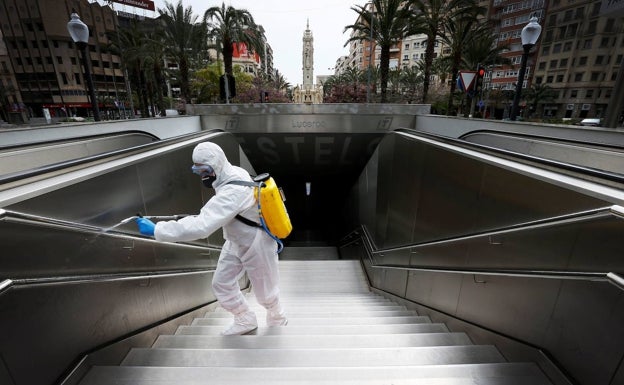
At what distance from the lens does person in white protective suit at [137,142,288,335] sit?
2518 millimetres

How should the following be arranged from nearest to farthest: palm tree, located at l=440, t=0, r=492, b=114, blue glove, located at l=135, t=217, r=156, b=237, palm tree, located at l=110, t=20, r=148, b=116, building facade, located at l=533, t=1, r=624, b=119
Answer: blue glove, located at l=135, t=217, r=156, b=237, palm tree, located at l=440, t=0, r=492, b=114, palm tree, located at l=110, t=20, r=148, b=116, building facade, located at l=533, t=1, r=624, b=119

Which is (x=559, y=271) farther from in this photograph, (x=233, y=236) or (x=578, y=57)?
(x=578, y=57)

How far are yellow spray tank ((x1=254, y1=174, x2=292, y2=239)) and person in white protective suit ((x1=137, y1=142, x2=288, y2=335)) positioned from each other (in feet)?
0.36

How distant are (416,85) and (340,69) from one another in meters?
78.1

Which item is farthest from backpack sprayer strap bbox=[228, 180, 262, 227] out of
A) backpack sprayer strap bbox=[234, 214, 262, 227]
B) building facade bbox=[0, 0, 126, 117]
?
building facade bbox=[0, 0, 126, 117]

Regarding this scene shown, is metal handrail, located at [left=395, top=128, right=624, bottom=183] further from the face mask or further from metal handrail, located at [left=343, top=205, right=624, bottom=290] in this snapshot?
the face mask

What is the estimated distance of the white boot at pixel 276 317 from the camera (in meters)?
3.43

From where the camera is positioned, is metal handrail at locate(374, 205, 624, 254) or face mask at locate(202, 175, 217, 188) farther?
face mask at locate(202, 175, 217, 188)

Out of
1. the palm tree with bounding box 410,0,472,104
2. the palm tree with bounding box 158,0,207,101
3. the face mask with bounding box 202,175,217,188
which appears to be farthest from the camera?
the palm tree with bounding box 158,0,207,101

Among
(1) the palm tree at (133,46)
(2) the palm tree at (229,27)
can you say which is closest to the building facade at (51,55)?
(1) the palm tree at (133,46)

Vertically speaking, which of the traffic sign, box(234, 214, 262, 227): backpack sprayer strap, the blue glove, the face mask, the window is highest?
the window

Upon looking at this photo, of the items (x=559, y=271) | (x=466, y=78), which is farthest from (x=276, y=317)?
(x=466, y=78)

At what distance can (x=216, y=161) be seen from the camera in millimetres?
2811

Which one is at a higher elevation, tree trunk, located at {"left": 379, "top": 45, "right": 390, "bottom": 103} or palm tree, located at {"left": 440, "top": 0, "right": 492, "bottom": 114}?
palm tree, located at {"left": 440, "top": 0, "right": 492, "bottom": 114}
